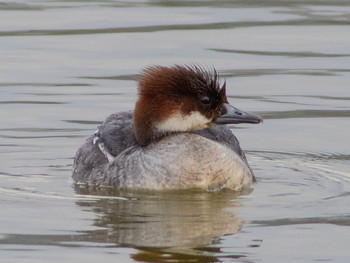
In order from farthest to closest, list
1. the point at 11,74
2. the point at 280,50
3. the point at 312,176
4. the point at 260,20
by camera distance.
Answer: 1. the point at 260,20
2. the point at 280,50
3. the point at 11,74
4. the point at 312,176

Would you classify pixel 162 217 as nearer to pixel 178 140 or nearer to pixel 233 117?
pixel 178 140

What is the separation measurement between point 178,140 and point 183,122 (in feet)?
0.59

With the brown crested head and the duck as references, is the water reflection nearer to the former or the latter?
the duck

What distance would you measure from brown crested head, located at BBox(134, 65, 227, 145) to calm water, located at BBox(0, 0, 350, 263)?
0.69m

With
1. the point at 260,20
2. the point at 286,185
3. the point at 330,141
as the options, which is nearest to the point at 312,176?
the point at 286,185

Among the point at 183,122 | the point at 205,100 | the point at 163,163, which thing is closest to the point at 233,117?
the point at 205,100

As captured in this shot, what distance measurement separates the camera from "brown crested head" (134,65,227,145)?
1086 cm

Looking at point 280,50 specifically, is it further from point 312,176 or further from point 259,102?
point 312,176

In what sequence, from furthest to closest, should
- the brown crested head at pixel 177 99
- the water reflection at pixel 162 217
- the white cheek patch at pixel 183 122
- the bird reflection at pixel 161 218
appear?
1. the white cheek patch at pixel 183 122
2. the brown crested head at pixel 177 99
3. the water reflection at pixel 162 217
4. the bird reflection at pixel 161 218

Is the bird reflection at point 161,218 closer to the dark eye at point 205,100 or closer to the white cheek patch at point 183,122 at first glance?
the white cheek patch at point 183,122

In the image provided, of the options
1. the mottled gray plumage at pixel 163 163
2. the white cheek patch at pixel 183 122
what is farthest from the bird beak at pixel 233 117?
the mottled gray plumage at pixel 163 163

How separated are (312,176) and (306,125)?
6.24 feet

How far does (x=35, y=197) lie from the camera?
1056 cm

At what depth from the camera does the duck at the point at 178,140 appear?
10.9m
